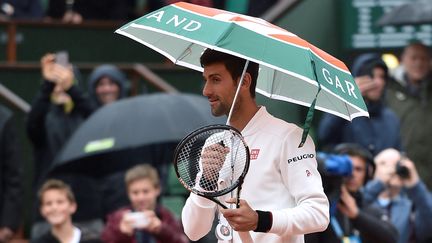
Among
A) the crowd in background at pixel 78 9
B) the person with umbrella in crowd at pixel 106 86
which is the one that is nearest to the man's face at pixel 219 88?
the person with umbrella in crowd at pixel 106 86

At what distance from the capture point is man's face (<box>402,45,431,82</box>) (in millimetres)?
11477

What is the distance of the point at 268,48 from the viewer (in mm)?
5766

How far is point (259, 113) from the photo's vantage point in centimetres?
604

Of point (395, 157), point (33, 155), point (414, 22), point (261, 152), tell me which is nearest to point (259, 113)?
point (261, 152)

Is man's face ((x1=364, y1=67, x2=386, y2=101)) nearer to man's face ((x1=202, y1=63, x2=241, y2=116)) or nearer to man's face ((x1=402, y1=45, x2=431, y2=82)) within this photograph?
man's face ((x1=402, y1=45, x2=431, y2=82))

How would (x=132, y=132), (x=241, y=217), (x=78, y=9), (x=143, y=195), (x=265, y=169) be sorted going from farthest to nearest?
1. (x=78, y=9)
2. (x=132, y=132)
3. (x=143, y=195)
4. (x=265, y=169)
5. (x=241, y=217)

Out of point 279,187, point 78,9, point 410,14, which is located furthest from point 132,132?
point 279,187

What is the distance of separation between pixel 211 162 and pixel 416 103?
19.6 ft

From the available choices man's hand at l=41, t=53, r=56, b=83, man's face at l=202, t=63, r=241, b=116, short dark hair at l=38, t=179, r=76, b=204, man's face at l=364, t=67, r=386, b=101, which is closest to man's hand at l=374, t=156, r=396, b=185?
man's face at l=364, t=67, r=386, b=101

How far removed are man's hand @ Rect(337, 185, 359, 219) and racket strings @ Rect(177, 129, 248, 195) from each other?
9.91 feet

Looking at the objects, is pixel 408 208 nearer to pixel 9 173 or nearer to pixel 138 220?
pixel 138 220

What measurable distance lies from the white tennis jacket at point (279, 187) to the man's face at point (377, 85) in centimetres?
528

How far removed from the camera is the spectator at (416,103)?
11.1 metres

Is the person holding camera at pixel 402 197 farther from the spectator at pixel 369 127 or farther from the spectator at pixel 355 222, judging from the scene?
the spectator at pixel 369 127
